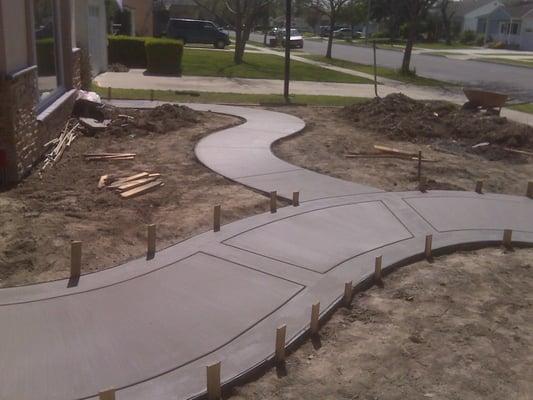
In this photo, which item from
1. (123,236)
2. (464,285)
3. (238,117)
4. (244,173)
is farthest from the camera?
(238,117)

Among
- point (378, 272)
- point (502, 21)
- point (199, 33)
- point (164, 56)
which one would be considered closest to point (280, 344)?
point (378, 272)

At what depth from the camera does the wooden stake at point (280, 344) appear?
479 cm

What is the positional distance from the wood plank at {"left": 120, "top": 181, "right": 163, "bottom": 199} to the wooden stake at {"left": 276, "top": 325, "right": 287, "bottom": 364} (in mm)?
4332

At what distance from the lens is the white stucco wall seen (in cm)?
871

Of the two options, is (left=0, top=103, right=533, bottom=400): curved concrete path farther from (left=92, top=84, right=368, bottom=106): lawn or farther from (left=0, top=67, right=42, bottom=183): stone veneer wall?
(left=92, top=84, right=368, bottom=106): lawn

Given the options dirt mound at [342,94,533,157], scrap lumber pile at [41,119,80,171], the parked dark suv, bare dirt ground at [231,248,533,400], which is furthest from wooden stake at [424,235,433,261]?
the parked dark suv

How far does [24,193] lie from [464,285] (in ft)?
18.4

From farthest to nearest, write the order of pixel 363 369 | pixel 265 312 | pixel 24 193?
pixel 24 193 < pixel 265 312 < pixel 363 369

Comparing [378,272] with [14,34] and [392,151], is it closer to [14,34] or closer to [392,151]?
[392,151]

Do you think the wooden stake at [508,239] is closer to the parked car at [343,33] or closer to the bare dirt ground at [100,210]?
the bare dirt ground at [100,210]

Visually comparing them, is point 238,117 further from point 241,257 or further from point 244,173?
point 241,257

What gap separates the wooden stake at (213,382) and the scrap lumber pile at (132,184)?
4.64 metres

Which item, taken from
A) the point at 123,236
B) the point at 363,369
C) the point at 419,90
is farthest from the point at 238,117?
the point at 419,90

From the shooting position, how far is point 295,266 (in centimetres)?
656
